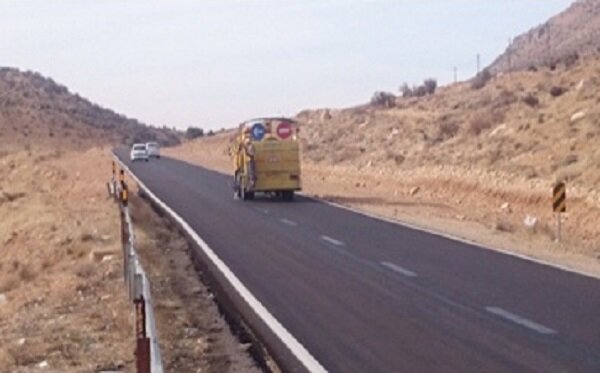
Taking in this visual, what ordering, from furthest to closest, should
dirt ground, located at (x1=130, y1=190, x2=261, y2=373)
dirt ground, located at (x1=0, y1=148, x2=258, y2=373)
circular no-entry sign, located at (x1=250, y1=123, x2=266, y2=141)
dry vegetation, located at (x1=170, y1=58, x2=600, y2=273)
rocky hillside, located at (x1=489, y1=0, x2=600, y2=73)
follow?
rocky hillside, located at (x1=489, y1=0, x2=600, y2=73)
circular no-entry sign, located at (x1=250, y1=123, x2=266, y2=141)
dry vegetation, located at (x1=170, y1=58, x2=600, y2=273)
dirt ground, located at (x1=0, y1=148, x2=258, y2=373)
dirt ground, located at (x1=130, y1=190, x2=261, y2=373)

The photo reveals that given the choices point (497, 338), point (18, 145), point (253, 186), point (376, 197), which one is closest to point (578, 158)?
point (376, 197)

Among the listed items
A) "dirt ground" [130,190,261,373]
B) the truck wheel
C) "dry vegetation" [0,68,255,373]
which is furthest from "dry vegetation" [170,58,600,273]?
"dry vegetation" [0,68,255,373]

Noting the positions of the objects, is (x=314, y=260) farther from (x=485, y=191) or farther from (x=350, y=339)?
(x=485, y=191)

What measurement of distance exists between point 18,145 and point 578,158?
97.0m

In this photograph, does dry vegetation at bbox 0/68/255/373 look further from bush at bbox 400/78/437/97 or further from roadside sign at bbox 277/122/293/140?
bush at bbox 400/78/437/97

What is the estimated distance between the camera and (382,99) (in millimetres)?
118125

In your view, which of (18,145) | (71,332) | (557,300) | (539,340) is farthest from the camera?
(18,145)

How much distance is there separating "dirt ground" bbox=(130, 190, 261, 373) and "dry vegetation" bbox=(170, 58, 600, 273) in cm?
676

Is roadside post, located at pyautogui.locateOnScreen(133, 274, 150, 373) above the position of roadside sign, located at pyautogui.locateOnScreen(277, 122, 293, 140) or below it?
below

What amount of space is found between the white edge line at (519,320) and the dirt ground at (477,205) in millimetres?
4633

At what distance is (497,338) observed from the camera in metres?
14.5

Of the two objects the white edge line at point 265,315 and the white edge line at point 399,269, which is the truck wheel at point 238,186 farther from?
the white edge line at point 399,269

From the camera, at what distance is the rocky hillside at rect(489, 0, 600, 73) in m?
Result: 136

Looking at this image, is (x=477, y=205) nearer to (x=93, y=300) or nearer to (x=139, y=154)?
(x=93, y=300)
